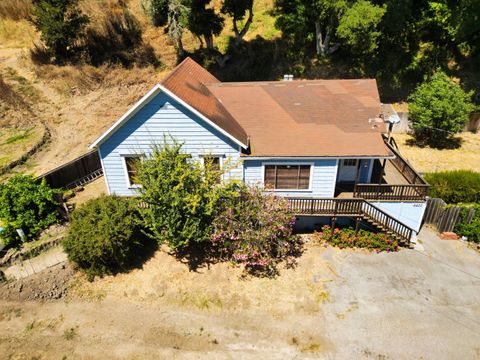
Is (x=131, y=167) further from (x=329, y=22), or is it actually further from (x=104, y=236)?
(x=329, y=22)

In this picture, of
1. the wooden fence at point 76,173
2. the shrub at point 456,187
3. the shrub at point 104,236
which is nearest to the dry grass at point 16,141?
the wooden fence at point 76,173

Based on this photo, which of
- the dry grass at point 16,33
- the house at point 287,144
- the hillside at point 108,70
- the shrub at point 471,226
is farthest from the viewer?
the dry grass at point 16,33

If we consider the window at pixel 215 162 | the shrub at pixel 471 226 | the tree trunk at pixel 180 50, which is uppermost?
the tree trunk at pixel 180 50

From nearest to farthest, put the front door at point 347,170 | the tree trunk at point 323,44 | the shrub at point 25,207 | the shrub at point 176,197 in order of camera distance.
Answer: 1. the shrub at point 176,197
2. the shrub at point 25,207
3. the front door at point 347,170
4. the tree trunk at point 323,44

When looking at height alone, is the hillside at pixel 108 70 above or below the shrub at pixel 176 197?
above

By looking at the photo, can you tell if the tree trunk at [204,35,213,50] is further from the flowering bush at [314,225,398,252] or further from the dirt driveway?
the dirt driveway

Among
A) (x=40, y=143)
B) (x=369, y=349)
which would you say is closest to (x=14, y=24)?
(x=40, y=143)

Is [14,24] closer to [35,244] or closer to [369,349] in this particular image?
[35,244]

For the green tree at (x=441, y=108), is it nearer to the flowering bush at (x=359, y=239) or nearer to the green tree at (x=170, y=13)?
the flowering bush at (x=359, y=239)

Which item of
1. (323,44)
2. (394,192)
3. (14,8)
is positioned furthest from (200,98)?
(14,8)
